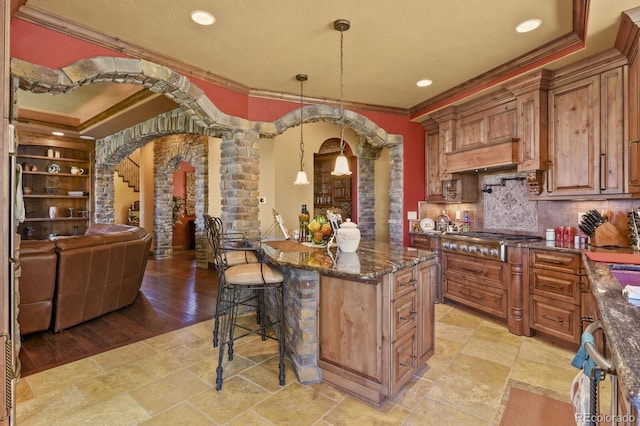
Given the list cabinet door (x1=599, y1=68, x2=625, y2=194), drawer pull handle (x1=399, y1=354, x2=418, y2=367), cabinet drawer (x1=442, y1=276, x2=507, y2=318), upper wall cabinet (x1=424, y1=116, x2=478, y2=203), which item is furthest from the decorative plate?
drawer pull handle (x1=399, y1=354, x2=418, y2=367)

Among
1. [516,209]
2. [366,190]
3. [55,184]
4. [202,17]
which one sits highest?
[202,17]

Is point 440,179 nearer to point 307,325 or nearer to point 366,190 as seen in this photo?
point 366,190

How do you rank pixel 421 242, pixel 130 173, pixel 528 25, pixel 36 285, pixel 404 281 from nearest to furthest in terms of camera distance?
1. pixel 404 281
2. pixel 528 25
3. pixel 36 285
4. pixel 421 242
5. pixel 130 173

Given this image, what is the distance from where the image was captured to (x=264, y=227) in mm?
5066

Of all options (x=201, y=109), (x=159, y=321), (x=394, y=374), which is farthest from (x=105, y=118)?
(x=394, y=374)

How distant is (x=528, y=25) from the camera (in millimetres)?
2592

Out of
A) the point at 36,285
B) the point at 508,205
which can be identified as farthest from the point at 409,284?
the point at 36,285

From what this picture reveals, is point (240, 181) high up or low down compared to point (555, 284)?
up

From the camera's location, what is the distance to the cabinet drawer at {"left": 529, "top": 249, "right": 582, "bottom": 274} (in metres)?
2.80

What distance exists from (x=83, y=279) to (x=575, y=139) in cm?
504

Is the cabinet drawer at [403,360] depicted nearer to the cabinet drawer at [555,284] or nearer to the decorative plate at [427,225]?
the cabinet drawer at [555,284]

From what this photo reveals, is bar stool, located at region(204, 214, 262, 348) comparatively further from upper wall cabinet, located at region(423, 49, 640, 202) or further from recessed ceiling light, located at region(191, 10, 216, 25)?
upper wall cabinet, located at region(423, 49, 640, 202)

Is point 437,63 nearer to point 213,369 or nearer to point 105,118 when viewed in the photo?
point 213,369

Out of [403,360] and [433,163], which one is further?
[433,163]
